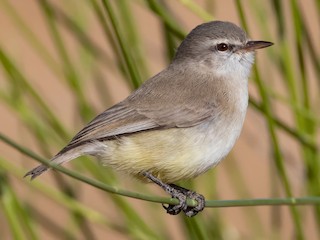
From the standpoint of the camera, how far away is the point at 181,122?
2.73 meters

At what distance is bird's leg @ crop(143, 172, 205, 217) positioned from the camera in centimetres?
253

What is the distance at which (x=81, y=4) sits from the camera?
10.6 feet

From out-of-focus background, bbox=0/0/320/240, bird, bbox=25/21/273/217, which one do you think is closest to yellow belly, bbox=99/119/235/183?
bird, bbox=25/21/273/217

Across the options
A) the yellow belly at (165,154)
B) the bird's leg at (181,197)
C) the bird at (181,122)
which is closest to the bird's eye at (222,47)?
the bird at (181,122)

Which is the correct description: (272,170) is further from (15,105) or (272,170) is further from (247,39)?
(15,105)

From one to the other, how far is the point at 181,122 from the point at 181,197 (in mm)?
254

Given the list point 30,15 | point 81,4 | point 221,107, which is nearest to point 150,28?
point 30,15

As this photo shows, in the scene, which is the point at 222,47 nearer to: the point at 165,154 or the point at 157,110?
the point at 157,110

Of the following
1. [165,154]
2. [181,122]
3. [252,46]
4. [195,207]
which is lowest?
[195,207]

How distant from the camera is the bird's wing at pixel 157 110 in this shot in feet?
8.67

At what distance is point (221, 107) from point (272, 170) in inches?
20.1

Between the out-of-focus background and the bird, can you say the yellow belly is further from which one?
the out-of-focus background

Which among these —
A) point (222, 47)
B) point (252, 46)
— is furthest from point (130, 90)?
point (252, 46)

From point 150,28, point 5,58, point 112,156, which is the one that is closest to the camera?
point 5,58
